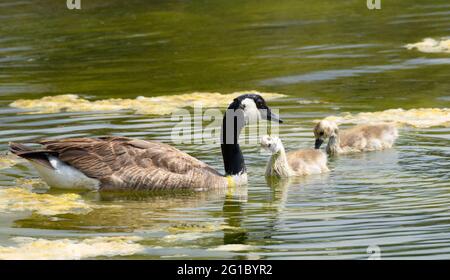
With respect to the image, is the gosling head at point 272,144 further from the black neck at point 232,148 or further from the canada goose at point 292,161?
the black neck at point 232,148

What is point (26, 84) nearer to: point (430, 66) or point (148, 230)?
point (430, 66)

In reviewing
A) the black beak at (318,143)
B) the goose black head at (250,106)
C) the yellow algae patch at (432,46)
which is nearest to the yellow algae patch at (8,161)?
the goose black head at (250,106)

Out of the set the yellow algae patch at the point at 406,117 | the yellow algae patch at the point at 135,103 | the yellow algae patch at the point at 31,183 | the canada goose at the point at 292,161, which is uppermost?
the yellow algae patch at the point at 135,103

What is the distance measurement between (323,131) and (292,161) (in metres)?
1.13

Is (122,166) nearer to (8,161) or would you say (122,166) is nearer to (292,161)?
(8,161)

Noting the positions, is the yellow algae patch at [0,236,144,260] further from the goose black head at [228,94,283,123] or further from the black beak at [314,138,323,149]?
the black beak at [314,138,323,149]

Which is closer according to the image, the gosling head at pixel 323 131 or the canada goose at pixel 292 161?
the canada goose at pixel 292 161

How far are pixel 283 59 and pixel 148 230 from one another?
12273 millimetres

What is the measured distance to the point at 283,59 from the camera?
2414 centimetres

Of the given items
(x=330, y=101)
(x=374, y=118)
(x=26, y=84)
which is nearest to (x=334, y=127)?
(x=374, y=118)

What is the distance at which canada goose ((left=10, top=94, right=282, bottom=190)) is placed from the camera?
14609 mm

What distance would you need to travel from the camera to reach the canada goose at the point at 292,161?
15.3m

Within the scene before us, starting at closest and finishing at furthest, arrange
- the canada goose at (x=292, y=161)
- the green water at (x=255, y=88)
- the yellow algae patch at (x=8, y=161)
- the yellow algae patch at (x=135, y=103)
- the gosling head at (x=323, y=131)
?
the green water at (x=255, y=88) → the canada goose at (x=292, y=161) → the yellow algae patch at (x=8, y=161) → the gosling head at (x=323, y=131) → the yellow algae patch at (x=135, y=103)

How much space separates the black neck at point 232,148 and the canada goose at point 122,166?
0.01 meters
